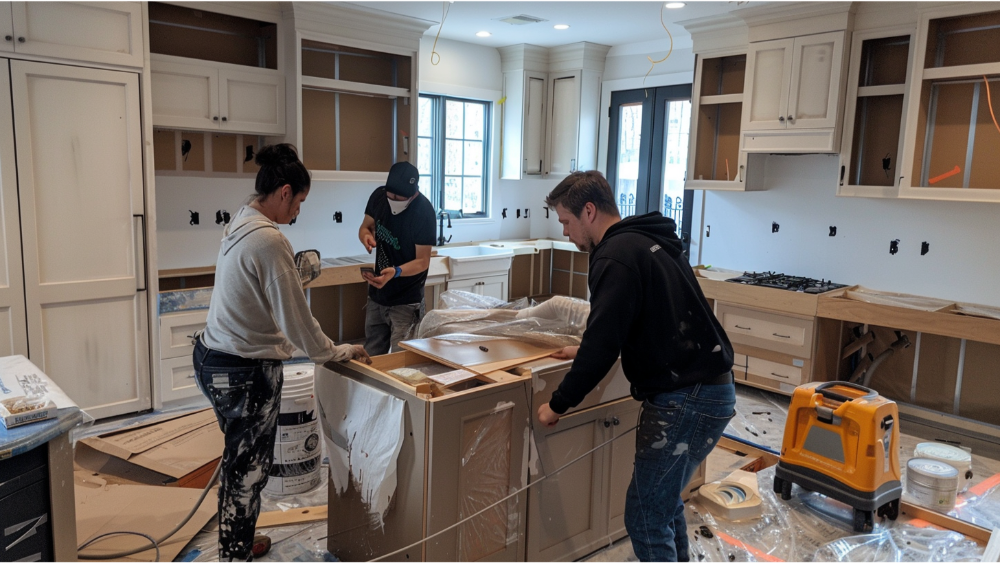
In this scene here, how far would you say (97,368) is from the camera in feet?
11.9

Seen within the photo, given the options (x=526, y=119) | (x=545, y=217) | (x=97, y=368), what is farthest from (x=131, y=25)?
(x=545, y=217)

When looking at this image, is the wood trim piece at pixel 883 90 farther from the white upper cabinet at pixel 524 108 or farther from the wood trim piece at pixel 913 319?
the white upper cabinet at pixel 524 108

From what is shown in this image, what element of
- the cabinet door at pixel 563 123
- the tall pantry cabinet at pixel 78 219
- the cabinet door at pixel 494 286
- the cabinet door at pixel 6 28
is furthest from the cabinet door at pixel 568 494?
the cabinet door at pixel 563 123

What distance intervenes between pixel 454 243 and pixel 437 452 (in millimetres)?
4064

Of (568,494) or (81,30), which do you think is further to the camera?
(81,30)

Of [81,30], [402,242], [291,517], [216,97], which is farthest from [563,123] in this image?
[291,517]

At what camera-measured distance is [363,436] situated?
2.19 metres

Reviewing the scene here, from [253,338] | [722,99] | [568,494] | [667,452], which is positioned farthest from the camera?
[722,99]

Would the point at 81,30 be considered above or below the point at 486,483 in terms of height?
above

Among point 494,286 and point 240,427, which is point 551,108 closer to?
point 494,286

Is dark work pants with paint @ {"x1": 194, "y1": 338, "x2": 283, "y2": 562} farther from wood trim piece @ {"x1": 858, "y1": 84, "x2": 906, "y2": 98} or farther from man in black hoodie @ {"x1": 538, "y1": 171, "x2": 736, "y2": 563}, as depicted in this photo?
wood trim piece @ {"x1": 858, "y1": 84, "x2": 906, "y2": 98}

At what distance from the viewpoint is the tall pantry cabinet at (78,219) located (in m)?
3.30

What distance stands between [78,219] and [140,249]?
33 centimetres

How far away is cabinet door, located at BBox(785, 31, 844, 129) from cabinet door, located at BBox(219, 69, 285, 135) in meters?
3.30
